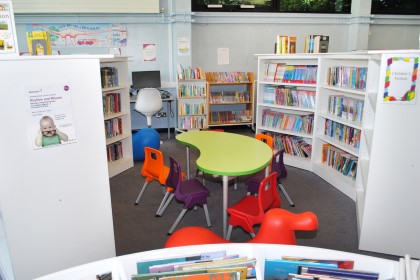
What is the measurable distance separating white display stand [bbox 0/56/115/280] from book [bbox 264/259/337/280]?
1362 millimetres

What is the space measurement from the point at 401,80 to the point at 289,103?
2607 millimetres

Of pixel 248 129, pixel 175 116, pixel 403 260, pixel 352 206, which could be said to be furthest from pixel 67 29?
pixel 403 260

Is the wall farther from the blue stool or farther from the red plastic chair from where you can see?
the red plastic chair

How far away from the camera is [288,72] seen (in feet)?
17.2

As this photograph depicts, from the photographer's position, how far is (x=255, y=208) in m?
Result: 3.03

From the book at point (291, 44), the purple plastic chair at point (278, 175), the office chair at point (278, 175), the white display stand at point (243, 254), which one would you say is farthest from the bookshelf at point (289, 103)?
the white display stand at point (243, 254)

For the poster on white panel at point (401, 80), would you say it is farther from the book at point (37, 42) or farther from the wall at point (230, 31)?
the wall at point (230, 31)

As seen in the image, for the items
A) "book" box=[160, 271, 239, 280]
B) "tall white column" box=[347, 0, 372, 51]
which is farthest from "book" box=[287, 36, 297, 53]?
"book" box=[160, 271, 239, 280]

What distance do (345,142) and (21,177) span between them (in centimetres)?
370

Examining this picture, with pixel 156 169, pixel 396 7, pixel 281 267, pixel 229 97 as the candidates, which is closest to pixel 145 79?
pixel 229 97

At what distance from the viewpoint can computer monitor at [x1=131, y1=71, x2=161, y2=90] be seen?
22.3 ft

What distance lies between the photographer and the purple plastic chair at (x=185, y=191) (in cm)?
319

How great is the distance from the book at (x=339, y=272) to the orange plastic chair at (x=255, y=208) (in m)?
1.54

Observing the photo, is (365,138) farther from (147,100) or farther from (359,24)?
(359,24)
